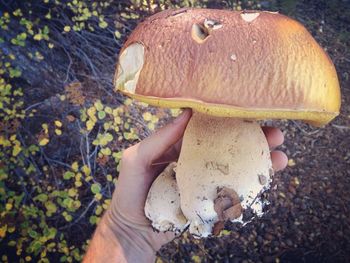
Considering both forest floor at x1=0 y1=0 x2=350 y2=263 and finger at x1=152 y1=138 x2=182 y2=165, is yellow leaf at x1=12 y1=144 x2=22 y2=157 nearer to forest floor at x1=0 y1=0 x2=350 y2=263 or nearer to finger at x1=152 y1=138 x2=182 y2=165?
forest floor at x1=0 y1=0 x2=350 y2=263

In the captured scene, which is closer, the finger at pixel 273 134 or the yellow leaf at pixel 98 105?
the finger at pixel 273 134

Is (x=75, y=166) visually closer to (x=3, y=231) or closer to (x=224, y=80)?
(x=3, y=231)

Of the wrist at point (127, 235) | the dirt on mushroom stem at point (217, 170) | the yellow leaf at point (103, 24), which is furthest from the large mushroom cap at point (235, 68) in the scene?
the yellow leaf at point (103, 24)

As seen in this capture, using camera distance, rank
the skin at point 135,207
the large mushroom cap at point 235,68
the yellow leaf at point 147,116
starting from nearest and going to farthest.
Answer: the large mushroom cap at point 235,68 → the skin at point 135,207 → the yellow leaf at point 147,116

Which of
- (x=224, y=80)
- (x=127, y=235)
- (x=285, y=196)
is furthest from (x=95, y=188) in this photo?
(x=224, y=80)

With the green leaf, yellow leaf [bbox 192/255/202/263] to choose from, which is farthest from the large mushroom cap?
yellow leaf [bbox 192/255/202/263]

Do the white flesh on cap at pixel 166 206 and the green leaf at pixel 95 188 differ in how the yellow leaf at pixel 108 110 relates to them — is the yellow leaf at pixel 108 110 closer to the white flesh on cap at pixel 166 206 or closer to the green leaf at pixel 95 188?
the green leaf at pixel 95 188

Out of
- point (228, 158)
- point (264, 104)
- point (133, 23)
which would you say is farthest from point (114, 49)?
point (264, 104)

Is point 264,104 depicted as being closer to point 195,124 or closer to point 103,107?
point 195,124
